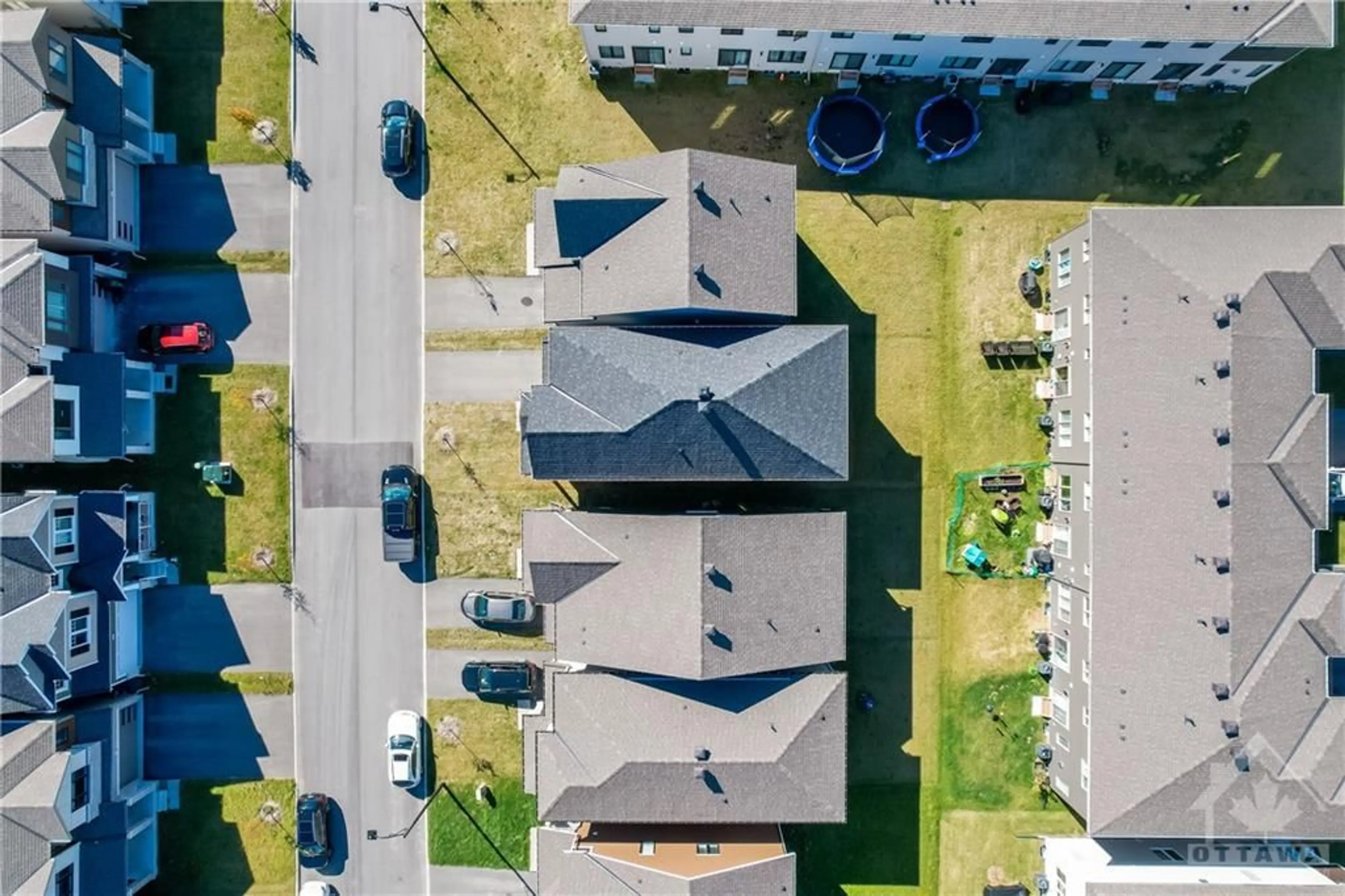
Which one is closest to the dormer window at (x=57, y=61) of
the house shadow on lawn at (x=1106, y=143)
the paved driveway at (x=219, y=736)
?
the house shadow on lawn at (x=1106, y=143)

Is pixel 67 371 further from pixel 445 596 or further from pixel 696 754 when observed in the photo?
pixel 696 754

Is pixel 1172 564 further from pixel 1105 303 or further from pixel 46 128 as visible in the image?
pixel 46 128

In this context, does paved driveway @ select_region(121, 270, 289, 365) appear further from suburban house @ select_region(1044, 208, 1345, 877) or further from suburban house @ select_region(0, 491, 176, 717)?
suburban house @ select_region(1044, 208, 1345, 877)

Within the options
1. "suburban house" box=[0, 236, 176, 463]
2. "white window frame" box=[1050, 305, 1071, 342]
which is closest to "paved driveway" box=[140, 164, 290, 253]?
"suburban house" box=[0, 236, 176, 463]

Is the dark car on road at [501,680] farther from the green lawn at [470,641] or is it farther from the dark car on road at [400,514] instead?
the dark car on road at [400,514]

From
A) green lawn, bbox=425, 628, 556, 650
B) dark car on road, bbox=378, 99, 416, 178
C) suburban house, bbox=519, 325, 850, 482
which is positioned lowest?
green lawn, bbox=425, 628, 556, 650
